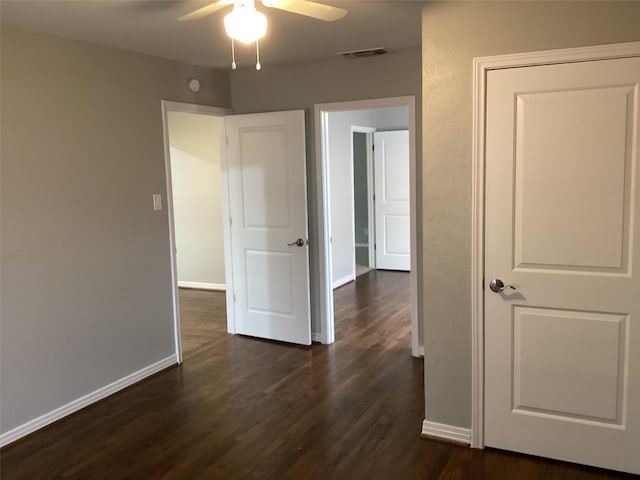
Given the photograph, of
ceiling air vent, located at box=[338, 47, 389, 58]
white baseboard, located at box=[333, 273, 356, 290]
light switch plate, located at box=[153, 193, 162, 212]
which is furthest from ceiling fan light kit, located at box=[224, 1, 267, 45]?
white baseboard, located at box=[333, 273, 356, 290]

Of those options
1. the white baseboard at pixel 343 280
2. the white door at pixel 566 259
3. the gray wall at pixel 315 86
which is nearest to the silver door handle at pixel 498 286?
the white door at pixel 566 259

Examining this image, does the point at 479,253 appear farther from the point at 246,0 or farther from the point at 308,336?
the point at 308,336

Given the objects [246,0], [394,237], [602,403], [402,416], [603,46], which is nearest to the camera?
[246,0]

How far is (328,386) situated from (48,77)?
2633mm

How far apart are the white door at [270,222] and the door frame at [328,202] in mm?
139

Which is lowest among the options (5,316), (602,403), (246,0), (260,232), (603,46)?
(602,403)

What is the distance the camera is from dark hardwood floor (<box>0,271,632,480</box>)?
9.30ft

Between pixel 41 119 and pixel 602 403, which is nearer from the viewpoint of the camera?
pixel 602 403

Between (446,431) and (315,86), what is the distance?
2809 millimetres

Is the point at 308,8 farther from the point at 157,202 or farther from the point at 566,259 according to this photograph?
the point at 157,202

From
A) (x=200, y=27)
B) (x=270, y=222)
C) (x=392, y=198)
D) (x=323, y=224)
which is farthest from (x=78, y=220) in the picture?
(x=392, y=198)

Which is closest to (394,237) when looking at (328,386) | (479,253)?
(328,386)

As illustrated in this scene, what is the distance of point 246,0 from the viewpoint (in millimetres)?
2256

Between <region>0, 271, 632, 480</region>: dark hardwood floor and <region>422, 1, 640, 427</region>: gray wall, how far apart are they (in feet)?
1.19
